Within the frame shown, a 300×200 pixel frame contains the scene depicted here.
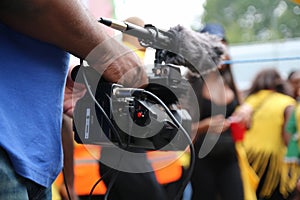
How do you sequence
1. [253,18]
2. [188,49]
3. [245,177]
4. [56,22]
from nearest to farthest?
[56,22], [188,49], [245,177], [253,18]

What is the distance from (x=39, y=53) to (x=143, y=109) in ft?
1.00

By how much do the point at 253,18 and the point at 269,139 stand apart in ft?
114

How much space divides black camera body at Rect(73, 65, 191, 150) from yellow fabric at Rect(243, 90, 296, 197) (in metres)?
3.89

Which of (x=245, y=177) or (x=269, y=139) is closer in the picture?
(x=245, y=177)

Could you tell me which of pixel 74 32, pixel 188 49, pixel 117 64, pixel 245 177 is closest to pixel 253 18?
pixel 245 177

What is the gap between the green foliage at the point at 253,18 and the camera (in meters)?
36.4

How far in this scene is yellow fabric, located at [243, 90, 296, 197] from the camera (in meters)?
5.37

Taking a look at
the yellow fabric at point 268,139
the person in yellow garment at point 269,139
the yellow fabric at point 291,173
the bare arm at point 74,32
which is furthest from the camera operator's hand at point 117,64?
the yellow fabric at point 268,139

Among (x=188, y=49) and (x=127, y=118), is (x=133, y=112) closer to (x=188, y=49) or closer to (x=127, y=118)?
(x=127, y=118)

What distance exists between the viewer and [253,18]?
39250 mm

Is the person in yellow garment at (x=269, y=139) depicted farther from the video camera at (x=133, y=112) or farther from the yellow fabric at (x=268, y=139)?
the video camera at (x=133, y=112)

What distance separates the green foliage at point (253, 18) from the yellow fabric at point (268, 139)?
98.1ft

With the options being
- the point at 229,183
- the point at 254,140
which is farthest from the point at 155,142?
the point at 254,140

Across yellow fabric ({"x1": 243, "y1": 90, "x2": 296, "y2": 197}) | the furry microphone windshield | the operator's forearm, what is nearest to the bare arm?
the operator's forearm
